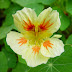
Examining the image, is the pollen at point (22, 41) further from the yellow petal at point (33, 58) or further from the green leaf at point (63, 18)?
the green leaf at point (63, 18)

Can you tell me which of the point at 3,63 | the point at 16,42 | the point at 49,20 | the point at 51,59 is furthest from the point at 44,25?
the point at 3,63

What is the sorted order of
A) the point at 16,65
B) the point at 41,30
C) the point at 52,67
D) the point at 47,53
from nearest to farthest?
the point at 47,53 < the point at 41,30 < the point at 52,67 < the point at 16,65

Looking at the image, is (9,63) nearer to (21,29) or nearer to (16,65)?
(16,65)

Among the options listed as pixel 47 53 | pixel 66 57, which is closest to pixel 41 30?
pixel 47 53

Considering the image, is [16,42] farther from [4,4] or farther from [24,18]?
[4,4]

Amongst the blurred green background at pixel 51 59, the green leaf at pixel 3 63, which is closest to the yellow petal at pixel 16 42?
the blurred green background at pixel 51 59

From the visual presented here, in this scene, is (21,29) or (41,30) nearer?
(21,29)
